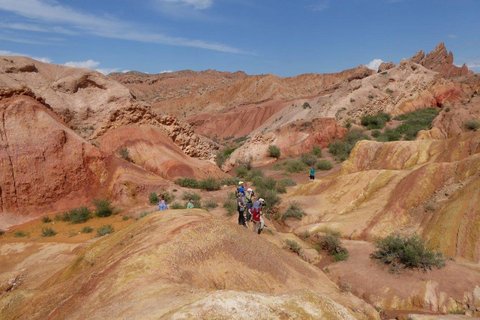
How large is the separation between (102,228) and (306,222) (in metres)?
7.62

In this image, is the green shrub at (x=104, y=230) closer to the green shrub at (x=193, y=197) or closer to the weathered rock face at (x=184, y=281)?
the green shrub at (x=193, y=197)

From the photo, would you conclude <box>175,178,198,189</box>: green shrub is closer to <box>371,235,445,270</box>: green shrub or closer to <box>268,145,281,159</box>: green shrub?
<box>371,235,445,270</box>: green shrub

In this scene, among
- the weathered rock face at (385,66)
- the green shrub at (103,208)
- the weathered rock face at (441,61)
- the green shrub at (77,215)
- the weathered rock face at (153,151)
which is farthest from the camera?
the weathered rock face at (441,61)

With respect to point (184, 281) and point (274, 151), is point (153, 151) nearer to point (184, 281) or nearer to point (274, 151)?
point (274, 151)

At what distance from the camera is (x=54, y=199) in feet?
60.5

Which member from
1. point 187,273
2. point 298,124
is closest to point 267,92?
point 298,124

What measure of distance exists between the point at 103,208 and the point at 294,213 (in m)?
8.06

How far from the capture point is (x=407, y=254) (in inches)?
431

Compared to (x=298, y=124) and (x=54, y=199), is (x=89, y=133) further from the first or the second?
(x=298, y=124)

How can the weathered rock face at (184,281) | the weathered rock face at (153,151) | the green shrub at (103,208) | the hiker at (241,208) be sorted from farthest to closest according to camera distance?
the weathered rock face at (153,151)
the green shrub at (103,208)
the hiker at (241,208)
the weathered rock face at (184,281)

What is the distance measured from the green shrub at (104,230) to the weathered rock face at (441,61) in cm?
5675

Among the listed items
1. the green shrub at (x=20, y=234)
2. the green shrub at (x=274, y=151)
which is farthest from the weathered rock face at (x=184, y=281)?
the green shrub at (x=274, y=151)

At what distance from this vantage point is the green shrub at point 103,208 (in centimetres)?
1788

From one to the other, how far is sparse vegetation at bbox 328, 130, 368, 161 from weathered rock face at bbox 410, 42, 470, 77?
33.9 metres
